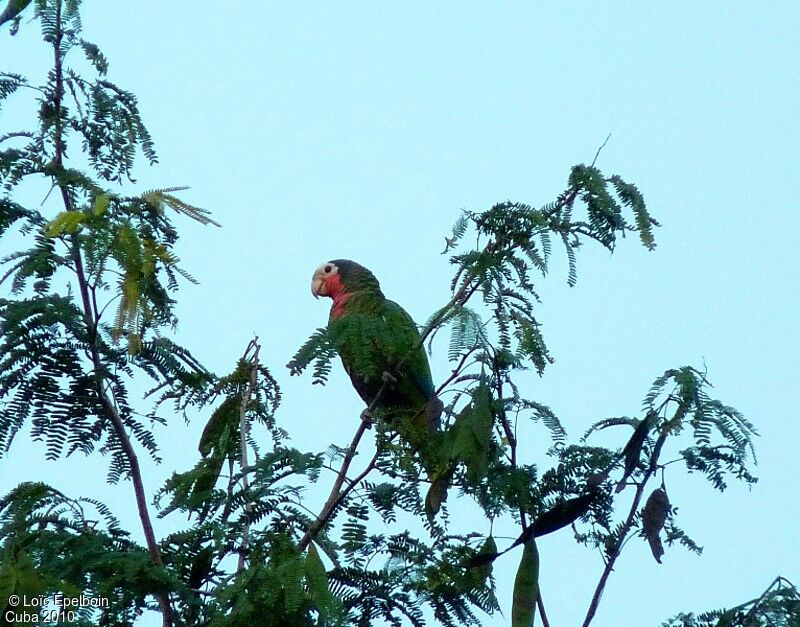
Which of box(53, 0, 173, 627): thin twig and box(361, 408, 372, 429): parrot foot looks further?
box(361, 408, 372, 429): parrot foot

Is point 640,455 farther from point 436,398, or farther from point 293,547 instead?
point 293,547

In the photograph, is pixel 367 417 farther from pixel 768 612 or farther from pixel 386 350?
pixel 768 612

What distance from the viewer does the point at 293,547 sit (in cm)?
426

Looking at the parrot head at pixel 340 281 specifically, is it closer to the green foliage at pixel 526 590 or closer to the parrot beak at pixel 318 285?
the parrot beak at pixel 318 285

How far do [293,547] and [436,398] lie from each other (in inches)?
36.3

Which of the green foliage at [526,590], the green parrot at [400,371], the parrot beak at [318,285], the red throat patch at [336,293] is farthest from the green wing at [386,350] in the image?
the parrot beak at [318,285]

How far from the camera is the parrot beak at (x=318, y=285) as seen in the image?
8172 mm

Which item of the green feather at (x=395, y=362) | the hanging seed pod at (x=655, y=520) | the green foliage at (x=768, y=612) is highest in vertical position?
the green feather at (x=395, y=362)

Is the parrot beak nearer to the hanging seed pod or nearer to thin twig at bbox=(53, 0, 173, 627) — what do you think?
thin twig at bbox=(53, 0, 173, 627)

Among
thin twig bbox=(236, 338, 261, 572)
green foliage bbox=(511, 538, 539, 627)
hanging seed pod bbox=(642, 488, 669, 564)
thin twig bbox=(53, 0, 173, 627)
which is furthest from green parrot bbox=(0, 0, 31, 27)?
hanging seed pod bbox=(642, 488, 669, 564)

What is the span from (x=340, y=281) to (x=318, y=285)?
331 mm

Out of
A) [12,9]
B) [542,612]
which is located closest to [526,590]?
[542,612]

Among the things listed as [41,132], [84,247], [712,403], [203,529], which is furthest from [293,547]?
[41,132]

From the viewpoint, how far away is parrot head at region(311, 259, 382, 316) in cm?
762
